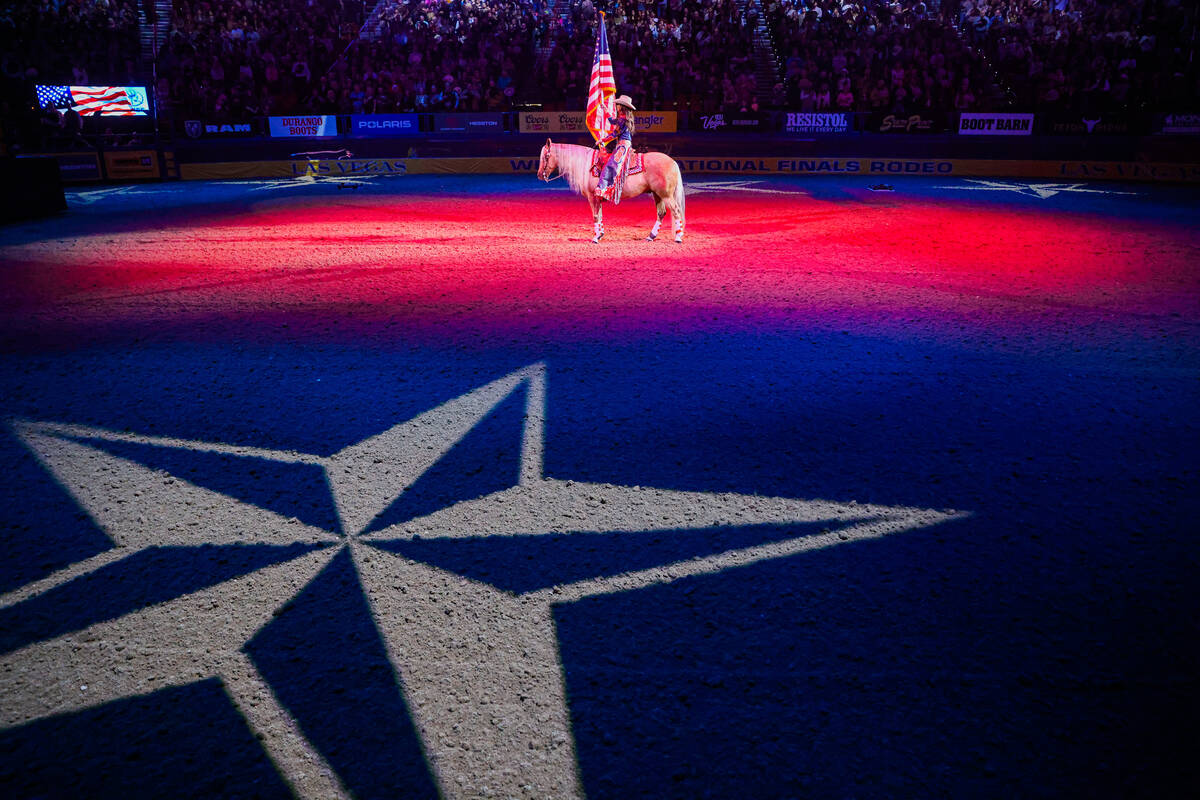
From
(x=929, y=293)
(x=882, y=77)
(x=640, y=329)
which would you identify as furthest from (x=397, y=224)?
(x=882, y=77)

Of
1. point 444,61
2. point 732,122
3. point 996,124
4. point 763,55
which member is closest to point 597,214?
point 732,122

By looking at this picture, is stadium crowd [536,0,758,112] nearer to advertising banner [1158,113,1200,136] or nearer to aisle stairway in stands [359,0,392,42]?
aisle stairway in stands [359,0,392,42]

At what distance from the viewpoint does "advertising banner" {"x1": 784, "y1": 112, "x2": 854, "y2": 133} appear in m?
23.8

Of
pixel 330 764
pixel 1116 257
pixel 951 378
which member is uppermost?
pixel 1116 257

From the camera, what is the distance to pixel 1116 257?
10.5 meters

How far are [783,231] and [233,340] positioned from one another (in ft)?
31.2

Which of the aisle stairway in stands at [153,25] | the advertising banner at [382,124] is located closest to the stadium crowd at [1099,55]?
the advertising banner at [382,124]

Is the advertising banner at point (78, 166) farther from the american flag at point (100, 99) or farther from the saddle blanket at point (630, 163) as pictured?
the saddle blanket at point (630, 163)

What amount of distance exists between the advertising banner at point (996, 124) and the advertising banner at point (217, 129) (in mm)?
23745

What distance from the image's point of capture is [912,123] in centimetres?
2347

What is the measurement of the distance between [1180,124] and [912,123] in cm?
739

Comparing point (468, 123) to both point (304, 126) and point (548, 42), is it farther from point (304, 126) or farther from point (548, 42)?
point (548, 42)

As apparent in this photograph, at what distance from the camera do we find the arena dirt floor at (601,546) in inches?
98.0

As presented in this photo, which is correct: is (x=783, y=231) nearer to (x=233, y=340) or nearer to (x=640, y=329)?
(x=640, y=329)
